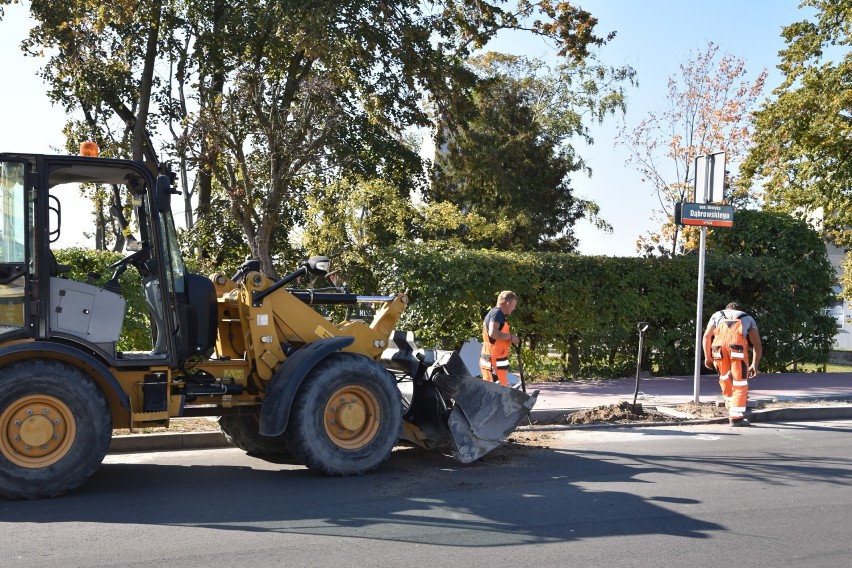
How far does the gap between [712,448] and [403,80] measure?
11.9 metres

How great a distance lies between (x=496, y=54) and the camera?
117 ft

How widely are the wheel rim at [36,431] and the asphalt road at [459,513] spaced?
351 millimetres

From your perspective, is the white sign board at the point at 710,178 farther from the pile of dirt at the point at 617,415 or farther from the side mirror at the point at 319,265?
the side mirror at the point at 319,265

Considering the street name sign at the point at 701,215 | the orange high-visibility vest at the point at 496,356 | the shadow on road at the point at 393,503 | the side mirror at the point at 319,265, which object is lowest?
the shadow on road at the point at 393,503

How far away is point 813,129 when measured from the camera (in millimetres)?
24109

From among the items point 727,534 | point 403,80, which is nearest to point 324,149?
point 403,80

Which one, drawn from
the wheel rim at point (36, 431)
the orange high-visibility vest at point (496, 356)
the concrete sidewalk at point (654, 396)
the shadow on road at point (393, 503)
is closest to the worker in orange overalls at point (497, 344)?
the orange high-visibility vest at point (496, 356)

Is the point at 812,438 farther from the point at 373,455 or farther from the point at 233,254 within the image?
the point at 233,254

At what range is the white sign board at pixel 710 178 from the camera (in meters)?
12.6

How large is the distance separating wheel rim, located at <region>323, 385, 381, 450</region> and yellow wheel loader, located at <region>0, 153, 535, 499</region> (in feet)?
0.04

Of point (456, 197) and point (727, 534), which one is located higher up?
point (456, 197)

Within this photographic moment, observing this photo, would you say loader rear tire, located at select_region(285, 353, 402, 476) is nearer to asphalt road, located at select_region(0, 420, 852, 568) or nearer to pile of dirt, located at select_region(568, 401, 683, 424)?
asphalt road, located at select_region(0, 420, 852, 568)

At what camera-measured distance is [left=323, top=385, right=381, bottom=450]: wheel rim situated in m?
8.05

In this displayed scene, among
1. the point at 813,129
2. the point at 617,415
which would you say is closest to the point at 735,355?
the point at 617,415
